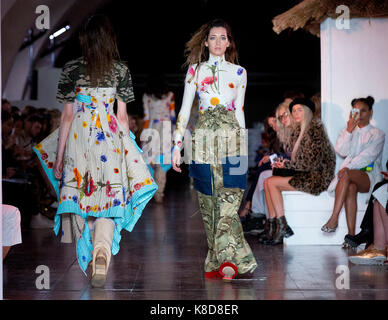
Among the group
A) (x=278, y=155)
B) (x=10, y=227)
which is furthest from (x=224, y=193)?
(x=278, y=155)

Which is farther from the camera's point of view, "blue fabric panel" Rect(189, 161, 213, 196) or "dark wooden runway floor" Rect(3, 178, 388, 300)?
"blue fabric panel" Rect(189, 161, 213, 196)

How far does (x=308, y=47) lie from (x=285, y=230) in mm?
12127

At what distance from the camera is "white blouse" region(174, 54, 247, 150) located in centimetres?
371

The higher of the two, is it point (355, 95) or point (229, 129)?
point (355, 95)

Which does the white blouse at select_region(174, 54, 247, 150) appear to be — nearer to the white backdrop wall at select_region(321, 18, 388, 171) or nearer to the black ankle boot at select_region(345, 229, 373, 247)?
the black ankle boot at select_region(345, 229, 373, 247)

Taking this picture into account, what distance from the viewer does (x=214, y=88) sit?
146 inches

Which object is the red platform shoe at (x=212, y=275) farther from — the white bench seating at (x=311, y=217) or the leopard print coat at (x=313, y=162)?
the leopard print coat at (x=313, y=162)

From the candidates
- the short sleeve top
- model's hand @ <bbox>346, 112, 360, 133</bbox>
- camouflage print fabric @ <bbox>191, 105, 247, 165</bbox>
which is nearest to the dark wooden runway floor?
camouflage print fabric @ <bbox>191, 105, 247, 165</bbox>

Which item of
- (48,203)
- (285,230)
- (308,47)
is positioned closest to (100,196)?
(285,230)

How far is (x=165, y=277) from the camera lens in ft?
12.6

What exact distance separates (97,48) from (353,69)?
2.42 metres

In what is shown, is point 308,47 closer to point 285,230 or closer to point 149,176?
point 285,230
